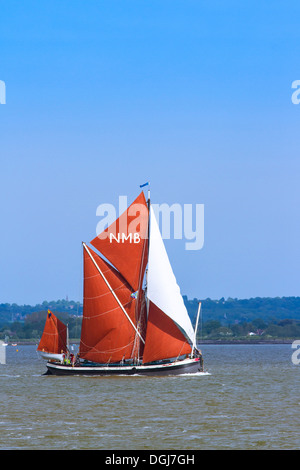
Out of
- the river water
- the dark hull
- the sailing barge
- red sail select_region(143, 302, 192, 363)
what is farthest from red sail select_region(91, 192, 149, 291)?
the river water

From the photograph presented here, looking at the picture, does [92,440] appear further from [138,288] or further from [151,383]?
[138,288]

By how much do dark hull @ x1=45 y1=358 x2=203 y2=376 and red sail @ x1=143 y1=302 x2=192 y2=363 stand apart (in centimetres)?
91

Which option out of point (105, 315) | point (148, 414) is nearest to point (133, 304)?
point (105, 315)

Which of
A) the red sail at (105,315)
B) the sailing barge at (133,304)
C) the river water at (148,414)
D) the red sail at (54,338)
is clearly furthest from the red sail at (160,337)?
the red sail at (54,338)

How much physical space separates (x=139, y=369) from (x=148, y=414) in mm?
28398

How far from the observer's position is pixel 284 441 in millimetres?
42344

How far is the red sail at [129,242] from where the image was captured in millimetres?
83125

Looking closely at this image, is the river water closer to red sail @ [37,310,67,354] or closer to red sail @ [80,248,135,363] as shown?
red sail @ [80,248,135,363]

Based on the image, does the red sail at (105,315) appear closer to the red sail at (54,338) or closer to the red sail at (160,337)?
the red sail at (160,337)

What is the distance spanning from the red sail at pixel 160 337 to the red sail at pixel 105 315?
2769 mm

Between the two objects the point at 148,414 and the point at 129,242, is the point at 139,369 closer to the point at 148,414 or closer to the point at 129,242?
the point at 129,242

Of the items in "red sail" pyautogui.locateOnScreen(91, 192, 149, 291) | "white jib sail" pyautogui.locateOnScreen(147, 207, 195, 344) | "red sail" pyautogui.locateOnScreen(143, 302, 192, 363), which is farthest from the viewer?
"red sail" pyautogui.locateOnScreen(91, 192, 149, 291)

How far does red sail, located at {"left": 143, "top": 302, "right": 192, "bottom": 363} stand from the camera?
8119 cm
